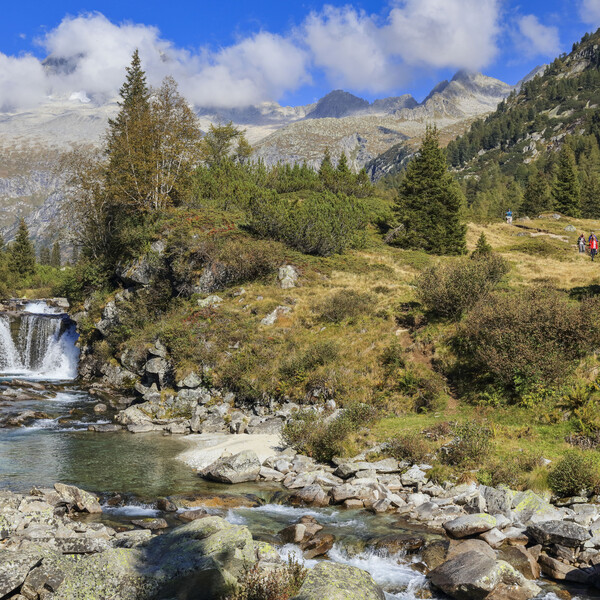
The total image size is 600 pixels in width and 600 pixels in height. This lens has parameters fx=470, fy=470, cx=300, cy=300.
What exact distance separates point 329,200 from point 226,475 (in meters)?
36.9

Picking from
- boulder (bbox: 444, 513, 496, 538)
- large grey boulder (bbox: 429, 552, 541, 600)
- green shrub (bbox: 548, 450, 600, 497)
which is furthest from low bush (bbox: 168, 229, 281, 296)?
large grey boulder (bbox: 429, 552, 541, 600)

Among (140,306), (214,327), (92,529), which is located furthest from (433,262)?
A: (92,529)

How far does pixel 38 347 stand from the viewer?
131 ft

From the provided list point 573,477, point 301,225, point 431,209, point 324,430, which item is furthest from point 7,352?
point 431,209

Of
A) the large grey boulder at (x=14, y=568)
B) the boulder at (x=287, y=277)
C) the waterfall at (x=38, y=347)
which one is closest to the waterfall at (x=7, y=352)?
the waterfall at (x=38, y=347)

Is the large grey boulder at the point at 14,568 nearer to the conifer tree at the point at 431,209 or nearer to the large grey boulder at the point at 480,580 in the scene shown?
the large grey boulder at the point at 480,580

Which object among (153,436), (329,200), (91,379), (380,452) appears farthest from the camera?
(329,200)

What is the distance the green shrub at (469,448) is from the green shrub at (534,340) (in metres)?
3.79

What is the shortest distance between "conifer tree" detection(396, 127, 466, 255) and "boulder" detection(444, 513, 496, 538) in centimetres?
3942

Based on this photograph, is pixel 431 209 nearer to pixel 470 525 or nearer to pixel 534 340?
pixel 534 340

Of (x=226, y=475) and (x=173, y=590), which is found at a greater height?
(x=173, y=590)

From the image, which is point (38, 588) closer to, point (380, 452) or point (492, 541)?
point (492, 541)

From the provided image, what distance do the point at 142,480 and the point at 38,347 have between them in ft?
98.3

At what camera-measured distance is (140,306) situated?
36.0m
